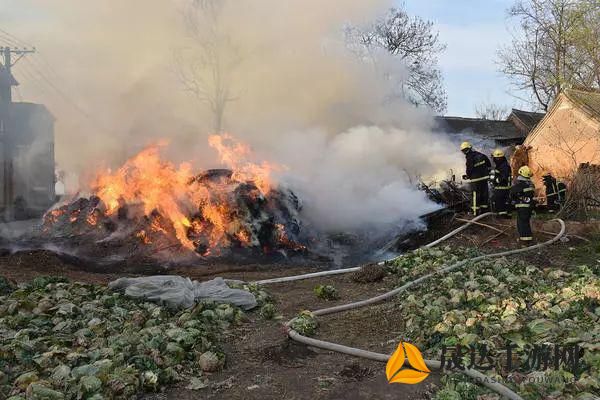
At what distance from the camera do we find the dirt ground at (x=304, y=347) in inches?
161

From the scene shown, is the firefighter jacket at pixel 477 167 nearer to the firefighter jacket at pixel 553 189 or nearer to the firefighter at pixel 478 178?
the firefighter at pixel 478 178

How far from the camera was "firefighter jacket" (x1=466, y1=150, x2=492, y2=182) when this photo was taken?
39.1ft

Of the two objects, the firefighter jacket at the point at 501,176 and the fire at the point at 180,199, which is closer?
the firefighter jacket at the point at 501,176

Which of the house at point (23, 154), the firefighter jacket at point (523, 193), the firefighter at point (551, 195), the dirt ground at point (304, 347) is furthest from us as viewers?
the house at point (23, 154)

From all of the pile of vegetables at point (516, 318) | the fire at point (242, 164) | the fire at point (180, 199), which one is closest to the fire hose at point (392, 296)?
the pile of vegetables at point (516, 318)

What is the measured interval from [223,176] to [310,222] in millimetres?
2538

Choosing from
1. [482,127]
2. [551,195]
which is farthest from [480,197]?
[482,127]

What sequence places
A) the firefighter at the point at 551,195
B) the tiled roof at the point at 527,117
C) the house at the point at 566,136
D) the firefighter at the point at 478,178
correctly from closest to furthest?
the firefighter at the point at 478,178 → the firefighter at the point at 551,195 → the house at the point at 566,136 → the tiled roof at the point at 527,117

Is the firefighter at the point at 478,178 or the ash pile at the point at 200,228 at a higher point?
the firefighter at the point at 478,178

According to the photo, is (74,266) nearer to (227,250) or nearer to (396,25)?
(227,250)

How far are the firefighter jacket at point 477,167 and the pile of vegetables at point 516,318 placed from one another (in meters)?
→ 4.66

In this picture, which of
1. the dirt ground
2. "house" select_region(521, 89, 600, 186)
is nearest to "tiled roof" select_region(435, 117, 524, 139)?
"house" select_region(521, 89, 600, 186)

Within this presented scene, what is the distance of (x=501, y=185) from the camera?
1159 cm

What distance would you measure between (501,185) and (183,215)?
7.42 metres
